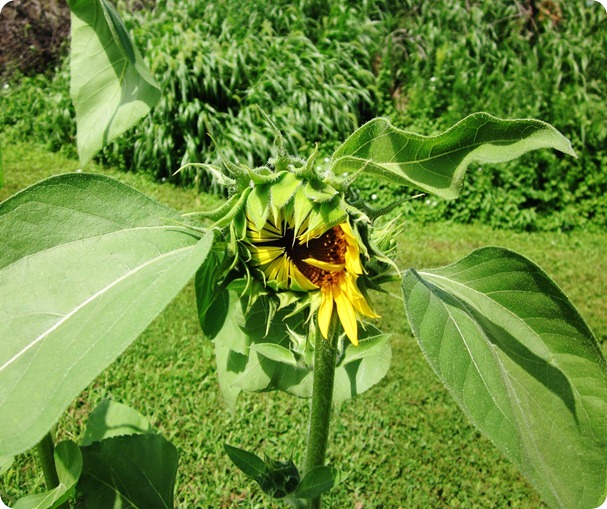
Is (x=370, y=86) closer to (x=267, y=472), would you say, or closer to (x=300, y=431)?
(x=300, y=431)

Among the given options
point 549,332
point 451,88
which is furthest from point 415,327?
point 451,88

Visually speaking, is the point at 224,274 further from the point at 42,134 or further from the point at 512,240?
the point at 42,134

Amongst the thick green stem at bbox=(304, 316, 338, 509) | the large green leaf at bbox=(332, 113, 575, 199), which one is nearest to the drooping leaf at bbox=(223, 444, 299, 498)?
the thick green stem at bbox=(304, 316, 338, 509)

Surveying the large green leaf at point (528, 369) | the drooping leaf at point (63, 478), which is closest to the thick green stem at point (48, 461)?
the drooping leaf at point (63, 478)

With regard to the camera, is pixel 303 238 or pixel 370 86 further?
pixel 370 86

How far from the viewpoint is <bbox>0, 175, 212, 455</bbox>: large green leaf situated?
21.8 inches

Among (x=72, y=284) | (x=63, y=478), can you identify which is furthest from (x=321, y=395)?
(x=63, y=478)

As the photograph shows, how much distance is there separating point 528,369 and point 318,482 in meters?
0.30

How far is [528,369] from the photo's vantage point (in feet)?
2.48

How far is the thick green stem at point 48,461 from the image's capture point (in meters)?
1.06

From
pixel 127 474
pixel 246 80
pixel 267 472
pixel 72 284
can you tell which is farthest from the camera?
pixel 246 80

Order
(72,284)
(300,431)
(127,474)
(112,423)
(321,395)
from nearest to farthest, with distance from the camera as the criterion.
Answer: (72,284)
(321,395)
(127,474)
(112,423)
(300,431)

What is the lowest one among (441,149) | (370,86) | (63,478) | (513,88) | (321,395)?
(513,88)

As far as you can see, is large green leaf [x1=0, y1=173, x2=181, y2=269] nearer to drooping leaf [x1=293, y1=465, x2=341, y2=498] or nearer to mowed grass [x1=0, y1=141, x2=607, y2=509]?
drooping leaf [x1=293, y1=465, x2=341, y2=498]
